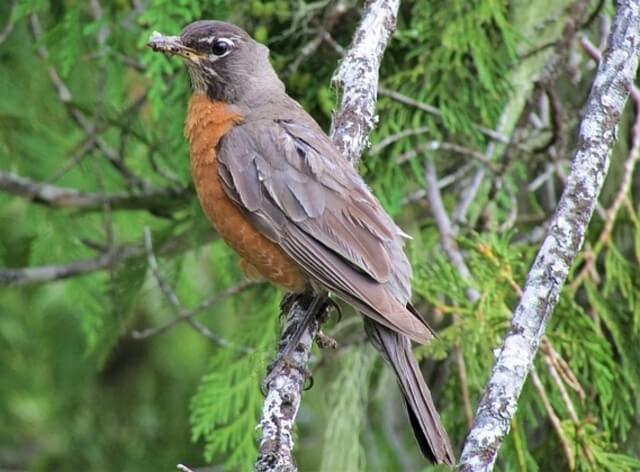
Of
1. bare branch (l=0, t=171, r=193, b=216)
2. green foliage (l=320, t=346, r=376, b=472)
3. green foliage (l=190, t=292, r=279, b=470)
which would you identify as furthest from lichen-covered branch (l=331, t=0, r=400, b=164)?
bare branch (l=0, t=171, r=193, b=216)

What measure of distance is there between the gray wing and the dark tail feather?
11 cm

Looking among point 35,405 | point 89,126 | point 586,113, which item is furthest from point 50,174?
point 586,113

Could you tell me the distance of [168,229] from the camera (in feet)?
17.6

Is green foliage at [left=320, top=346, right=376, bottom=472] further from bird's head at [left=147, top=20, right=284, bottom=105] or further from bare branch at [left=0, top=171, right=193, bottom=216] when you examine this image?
bird's head at [left=147, top=20, right=284, bottom=105]

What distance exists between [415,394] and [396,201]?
1.33 m

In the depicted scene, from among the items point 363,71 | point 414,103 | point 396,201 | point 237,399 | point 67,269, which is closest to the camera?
point 363,71

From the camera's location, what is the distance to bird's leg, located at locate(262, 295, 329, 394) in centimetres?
371

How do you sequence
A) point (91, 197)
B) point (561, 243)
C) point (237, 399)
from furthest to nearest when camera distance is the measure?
point (91, 197)
point (237, 399)
point (561, 243)

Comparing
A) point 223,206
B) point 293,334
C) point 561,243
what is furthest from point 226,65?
point 561,243

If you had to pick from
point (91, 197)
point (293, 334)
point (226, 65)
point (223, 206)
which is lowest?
point (91, 197)

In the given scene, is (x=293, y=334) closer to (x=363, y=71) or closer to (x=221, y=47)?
(x=363, y=71)

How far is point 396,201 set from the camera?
16.4 ft

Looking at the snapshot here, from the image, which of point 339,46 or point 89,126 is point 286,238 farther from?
point 89,126

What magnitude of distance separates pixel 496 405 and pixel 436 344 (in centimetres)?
98
